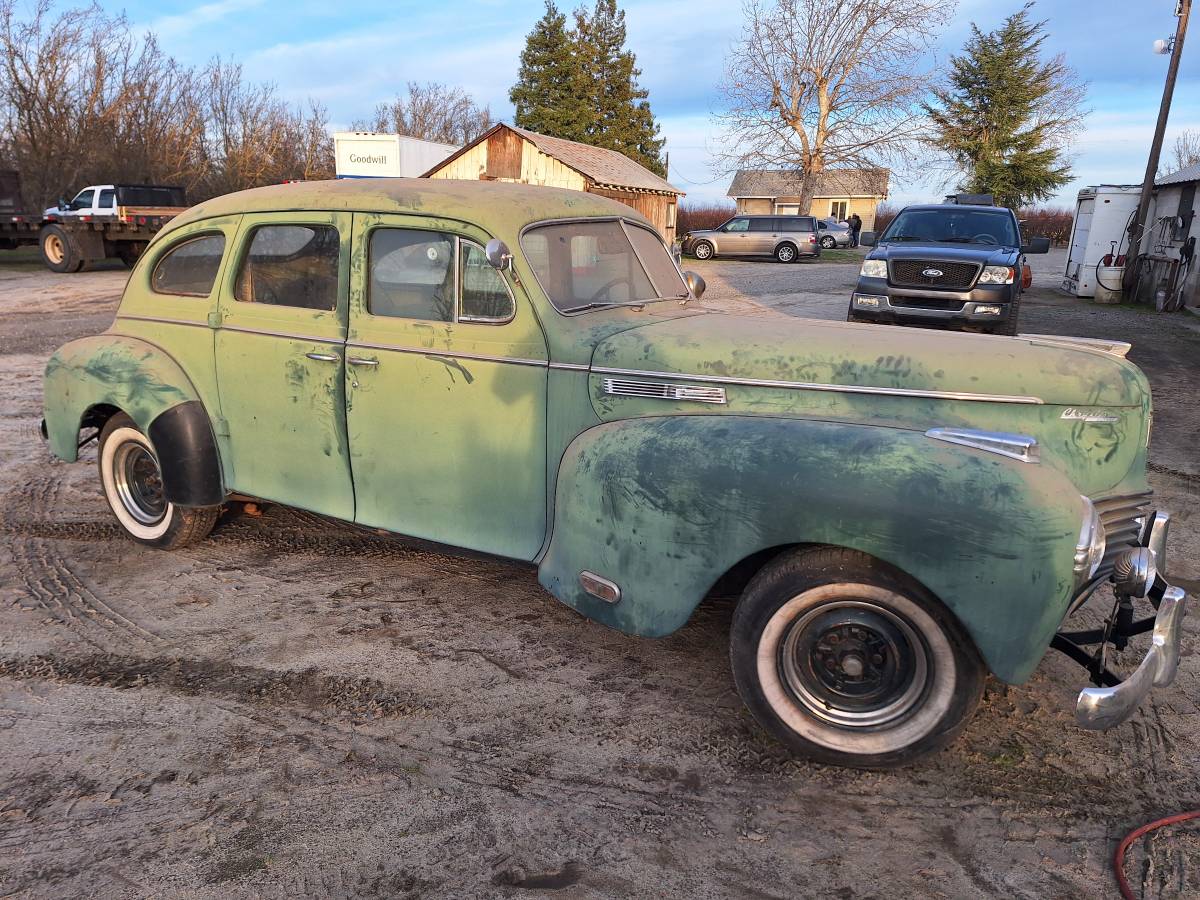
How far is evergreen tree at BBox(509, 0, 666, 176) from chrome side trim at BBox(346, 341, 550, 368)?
40.2m

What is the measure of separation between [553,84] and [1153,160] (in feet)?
97.5

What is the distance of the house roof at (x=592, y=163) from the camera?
2558cm

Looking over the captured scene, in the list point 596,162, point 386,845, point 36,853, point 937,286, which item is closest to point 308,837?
point 386,845

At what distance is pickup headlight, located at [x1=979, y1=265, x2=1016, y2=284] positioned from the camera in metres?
9.84

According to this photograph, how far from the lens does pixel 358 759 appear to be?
2934 mm

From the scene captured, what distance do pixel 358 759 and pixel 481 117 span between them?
213 ft

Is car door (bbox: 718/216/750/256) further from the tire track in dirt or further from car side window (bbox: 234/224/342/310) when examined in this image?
car side window (bbox: 234/224/342/310)

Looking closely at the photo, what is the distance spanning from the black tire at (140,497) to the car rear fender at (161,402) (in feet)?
0.74

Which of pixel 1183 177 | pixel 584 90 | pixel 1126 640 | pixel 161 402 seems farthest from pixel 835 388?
pixel 584 90

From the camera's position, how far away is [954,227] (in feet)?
36.8

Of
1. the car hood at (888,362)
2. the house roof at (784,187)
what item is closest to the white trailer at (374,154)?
the car hood at (888,362)

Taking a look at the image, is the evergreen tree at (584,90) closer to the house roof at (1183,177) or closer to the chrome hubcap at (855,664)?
the house roof at (1183,177)

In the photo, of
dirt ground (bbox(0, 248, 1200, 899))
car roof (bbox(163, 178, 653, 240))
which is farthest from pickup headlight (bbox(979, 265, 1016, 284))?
car roof (bbox(163, 178, 653, 240))

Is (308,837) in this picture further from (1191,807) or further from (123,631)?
(1191,807)
